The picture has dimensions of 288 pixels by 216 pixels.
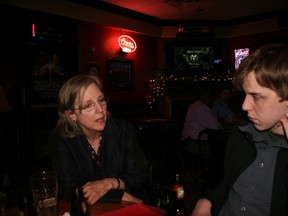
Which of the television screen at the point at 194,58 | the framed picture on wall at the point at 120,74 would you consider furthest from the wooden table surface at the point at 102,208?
the television screen at the point at 194,58

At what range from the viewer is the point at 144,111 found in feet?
26.3

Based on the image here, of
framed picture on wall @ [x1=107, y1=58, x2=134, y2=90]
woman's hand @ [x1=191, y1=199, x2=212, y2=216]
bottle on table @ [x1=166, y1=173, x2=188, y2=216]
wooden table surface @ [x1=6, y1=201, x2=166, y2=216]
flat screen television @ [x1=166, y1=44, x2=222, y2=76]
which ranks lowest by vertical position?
woman's hand @ [x1=191, y1=199, x2=212, y2=216]

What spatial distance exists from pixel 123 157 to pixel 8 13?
438cm

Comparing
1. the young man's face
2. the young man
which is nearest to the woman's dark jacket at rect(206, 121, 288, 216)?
the young man

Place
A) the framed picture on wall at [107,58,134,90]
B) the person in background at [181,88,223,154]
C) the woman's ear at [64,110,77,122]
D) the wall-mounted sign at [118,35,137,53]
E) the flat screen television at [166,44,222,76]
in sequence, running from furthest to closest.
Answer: the flat screen television at [166,44,222,76] < the wall-mounted sign at [118,35,137,53] < the framed picture on wall at [107,58,134,90] < the person in background at [181,88,223,154] < the woman's ear at [64,110,77,122]

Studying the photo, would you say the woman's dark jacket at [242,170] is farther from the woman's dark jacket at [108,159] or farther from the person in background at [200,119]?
the person in background at [200,119]

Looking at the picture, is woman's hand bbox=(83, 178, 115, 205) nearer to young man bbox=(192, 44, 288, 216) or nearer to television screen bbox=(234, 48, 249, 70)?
young man bbox=(192, 44, 288, 216)

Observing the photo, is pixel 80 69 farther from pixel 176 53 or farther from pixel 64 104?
pixel 64 104

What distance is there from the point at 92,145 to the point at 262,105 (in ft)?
3.86

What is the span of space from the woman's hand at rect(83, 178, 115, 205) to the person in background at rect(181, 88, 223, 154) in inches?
98.6

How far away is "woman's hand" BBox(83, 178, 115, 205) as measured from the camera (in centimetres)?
144

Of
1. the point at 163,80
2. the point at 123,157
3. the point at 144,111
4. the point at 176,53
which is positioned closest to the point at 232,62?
the point at 176,53

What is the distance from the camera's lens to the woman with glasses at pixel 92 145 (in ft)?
5.97

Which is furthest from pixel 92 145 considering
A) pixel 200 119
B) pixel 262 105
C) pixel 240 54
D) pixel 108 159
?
pixel 240 54
